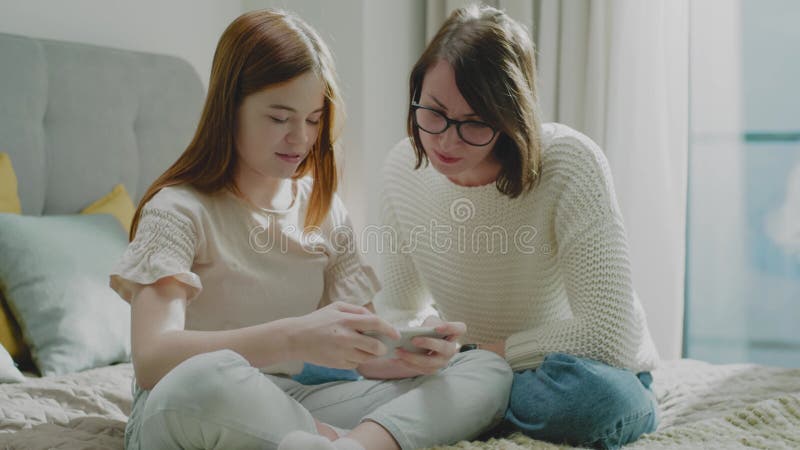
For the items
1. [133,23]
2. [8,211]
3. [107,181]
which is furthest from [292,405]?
[133,23]

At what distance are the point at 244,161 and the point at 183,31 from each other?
1.35 meters

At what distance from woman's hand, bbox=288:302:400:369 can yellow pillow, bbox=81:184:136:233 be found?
1.06 metres

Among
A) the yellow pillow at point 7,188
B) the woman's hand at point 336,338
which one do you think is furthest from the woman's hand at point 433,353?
the yellow pillow at point 7,188

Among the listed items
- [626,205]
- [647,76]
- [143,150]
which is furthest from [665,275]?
[143,150]

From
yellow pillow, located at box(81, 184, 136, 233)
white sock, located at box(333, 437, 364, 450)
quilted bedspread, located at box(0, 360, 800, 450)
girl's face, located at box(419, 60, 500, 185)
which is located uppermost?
girl's face, located at box(419, 60, 500, 185)

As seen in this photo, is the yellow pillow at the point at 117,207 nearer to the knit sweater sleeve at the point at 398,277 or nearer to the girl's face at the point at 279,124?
the knit sweater sleeve at the point at 398,277

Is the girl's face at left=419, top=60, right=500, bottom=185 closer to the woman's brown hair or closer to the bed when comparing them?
the woman's brown hair

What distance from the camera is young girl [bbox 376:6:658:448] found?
4.59 ft

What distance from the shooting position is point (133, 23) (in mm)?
2453

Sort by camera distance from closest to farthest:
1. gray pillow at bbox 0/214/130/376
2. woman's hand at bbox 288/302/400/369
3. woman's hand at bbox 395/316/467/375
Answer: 1. woman's hand at bbox 288/302/400/369
2. woman's hand at bbox 395/316/467/375
3. gray pillow at bbox 0/214/130/376

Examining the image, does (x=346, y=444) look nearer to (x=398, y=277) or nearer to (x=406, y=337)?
(x=406, y=337)

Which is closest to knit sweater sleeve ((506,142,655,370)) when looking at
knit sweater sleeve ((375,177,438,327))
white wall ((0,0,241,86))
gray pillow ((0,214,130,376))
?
knit sweater sleeve ((375,177,438,327))

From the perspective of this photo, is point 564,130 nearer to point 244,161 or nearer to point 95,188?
point 244,161

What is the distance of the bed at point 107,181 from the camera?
137cm
